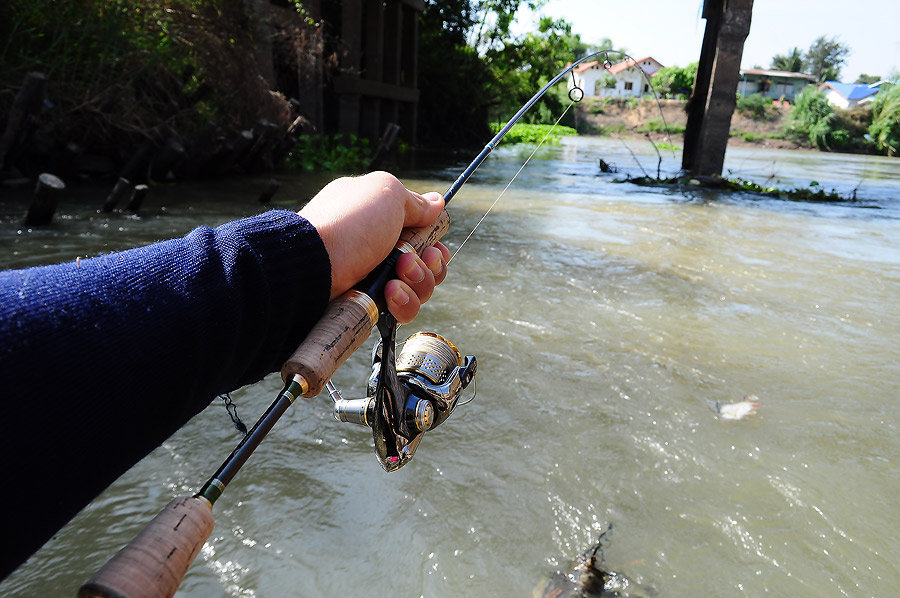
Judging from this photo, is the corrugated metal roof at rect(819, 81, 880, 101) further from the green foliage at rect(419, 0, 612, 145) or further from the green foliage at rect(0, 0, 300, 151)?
the green foliage at rect(0, 0, 300, 151)

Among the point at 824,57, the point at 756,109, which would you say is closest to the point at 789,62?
the point at 824,57

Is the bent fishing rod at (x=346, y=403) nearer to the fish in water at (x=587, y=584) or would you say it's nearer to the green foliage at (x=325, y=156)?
the fish in water at (x=587, y=584)

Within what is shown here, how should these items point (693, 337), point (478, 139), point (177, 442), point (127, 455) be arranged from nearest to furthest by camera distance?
point (127, 455)
point (177, 442)
point (693, 337)
point (478, 139)

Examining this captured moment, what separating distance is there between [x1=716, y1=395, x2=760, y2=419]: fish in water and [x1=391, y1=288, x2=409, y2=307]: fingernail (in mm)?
2089

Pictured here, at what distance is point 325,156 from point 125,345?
1140 cm

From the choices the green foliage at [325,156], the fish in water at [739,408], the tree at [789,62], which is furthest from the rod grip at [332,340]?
the tree at [789,62]

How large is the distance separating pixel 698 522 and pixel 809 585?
36 cm

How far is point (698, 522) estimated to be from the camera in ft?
7.39

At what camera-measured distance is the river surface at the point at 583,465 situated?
2014 millimetres

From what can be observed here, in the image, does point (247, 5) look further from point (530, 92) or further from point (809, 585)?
point (530, 92)

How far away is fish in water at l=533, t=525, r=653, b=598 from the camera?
6.24 ft

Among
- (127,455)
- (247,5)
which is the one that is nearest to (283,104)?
(247,5)

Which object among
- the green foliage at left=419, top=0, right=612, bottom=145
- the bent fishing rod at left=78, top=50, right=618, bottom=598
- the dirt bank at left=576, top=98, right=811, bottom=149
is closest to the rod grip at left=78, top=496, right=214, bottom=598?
the bent fishing rod at left=78, top=50, right=618, bottom=598

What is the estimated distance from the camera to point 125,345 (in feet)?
2.78
